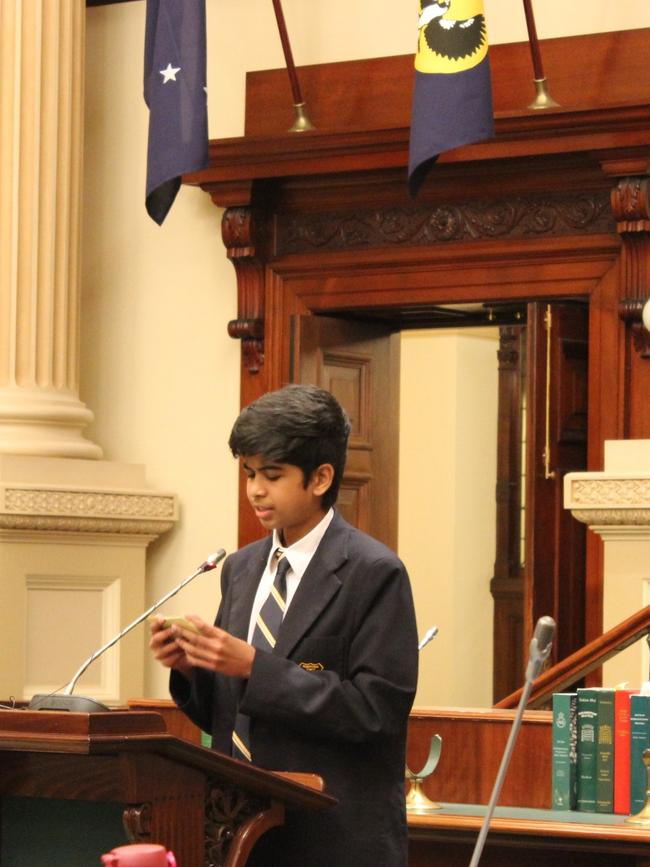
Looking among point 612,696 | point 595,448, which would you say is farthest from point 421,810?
point 595,448

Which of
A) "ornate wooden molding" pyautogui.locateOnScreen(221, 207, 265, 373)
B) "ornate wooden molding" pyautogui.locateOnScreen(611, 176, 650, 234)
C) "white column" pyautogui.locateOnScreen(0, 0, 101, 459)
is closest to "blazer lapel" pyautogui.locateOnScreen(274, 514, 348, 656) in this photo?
"ornate wooden molding" pyautogui.locateOnScreen(611, 176, 650, 234)

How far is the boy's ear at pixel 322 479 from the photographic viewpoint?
2.85m

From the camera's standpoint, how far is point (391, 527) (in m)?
7.37

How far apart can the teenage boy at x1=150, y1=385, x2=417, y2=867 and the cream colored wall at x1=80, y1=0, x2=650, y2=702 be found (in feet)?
14.3

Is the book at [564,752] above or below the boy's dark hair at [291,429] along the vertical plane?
below

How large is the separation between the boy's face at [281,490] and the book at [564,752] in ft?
4.53

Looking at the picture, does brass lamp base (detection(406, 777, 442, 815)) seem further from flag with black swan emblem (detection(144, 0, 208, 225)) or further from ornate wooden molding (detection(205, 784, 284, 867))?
flag with black swan emblem (detection(144, 0, 208, 225))

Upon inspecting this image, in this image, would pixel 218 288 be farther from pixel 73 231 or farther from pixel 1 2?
pixel 1 2

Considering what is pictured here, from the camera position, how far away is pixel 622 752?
13.1 feet

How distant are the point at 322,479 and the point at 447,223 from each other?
4.19 m

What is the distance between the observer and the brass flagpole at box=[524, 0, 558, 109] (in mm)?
6352

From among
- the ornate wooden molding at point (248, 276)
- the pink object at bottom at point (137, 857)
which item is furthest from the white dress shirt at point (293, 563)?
the ornate wooden molding at point (248, 276)

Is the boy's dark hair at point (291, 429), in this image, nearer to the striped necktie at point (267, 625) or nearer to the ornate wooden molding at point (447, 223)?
the striped necktie at point (267, 625)

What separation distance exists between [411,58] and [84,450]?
2.00 meters
